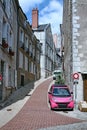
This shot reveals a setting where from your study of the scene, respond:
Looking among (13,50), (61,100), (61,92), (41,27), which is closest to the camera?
(61,100)

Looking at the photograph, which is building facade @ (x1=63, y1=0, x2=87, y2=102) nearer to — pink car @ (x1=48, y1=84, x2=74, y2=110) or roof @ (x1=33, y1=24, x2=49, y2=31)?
pink car @ (x1=48, y1=84, x2=74, y2=110)

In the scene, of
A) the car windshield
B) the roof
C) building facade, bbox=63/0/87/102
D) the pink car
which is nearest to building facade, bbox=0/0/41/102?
the pink car

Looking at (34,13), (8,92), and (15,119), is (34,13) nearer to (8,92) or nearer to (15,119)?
(8,92)

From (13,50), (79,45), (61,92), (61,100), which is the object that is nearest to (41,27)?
(13,50)

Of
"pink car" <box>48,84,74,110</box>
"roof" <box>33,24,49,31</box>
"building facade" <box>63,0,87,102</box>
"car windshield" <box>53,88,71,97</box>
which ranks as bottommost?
"pink car" <box>48,84,74,110</box>

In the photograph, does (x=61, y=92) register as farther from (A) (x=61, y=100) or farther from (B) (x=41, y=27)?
(B) (x=41, y=27)

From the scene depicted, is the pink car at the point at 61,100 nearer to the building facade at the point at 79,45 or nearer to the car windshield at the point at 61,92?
the car windshield at the point at 61,92

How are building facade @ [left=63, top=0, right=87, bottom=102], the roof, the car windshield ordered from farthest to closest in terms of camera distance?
the roof, building facade @ [left=63, top=0, right=87, bottom=102], the car windshield

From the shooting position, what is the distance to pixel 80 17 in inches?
877

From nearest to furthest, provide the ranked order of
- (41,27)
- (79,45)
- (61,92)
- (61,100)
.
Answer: (61,100)
(61,92)
(79,45)
(41,27)

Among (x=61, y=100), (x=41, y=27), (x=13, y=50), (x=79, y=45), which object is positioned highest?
(x=41, y=27)

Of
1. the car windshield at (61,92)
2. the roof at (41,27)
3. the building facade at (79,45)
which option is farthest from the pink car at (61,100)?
the roof at (41,27)

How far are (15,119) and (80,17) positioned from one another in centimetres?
1134

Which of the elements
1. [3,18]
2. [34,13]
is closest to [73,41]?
[3,18]
